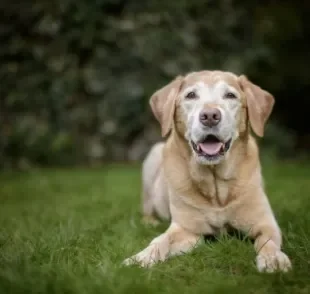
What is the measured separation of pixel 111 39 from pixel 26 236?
713 cm

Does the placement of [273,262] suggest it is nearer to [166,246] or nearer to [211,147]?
[166,246]

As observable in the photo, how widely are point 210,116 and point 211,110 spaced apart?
0.04 meters

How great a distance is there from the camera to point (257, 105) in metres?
3.71

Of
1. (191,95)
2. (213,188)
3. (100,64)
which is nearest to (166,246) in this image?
(213,188)

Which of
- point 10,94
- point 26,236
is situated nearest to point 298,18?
point 10,94

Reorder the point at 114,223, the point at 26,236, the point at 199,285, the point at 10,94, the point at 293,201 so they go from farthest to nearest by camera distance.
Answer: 1. the point at 10,94
2. the point at 293,201
3. the point at 114,223
4. the point at 26,236
5. the point at 199,285

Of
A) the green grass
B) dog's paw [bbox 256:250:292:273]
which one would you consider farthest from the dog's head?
dog's paw [bbox 256:250:292:273]

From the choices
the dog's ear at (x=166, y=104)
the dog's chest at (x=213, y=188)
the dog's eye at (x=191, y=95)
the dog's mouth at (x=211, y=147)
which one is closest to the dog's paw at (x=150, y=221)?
the dog's chest at (x=213, y=188)

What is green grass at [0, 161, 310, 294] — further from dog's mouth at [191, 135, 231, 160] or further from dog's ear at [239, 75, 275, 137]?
dog's ear at [239, 75, 275, 137]

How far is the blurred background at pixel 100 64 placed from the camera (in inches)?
401

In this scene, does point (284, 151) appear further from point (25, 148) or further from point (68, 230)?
point (68, 230)

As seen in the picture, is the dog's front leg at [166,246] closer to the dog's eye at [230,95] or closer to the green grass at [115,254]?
the green grass at [115,254]

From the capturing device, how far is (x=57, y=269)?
9.07ft

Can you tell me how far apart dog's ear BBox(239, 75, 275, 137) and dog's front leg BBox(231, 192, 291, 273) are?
512mm
